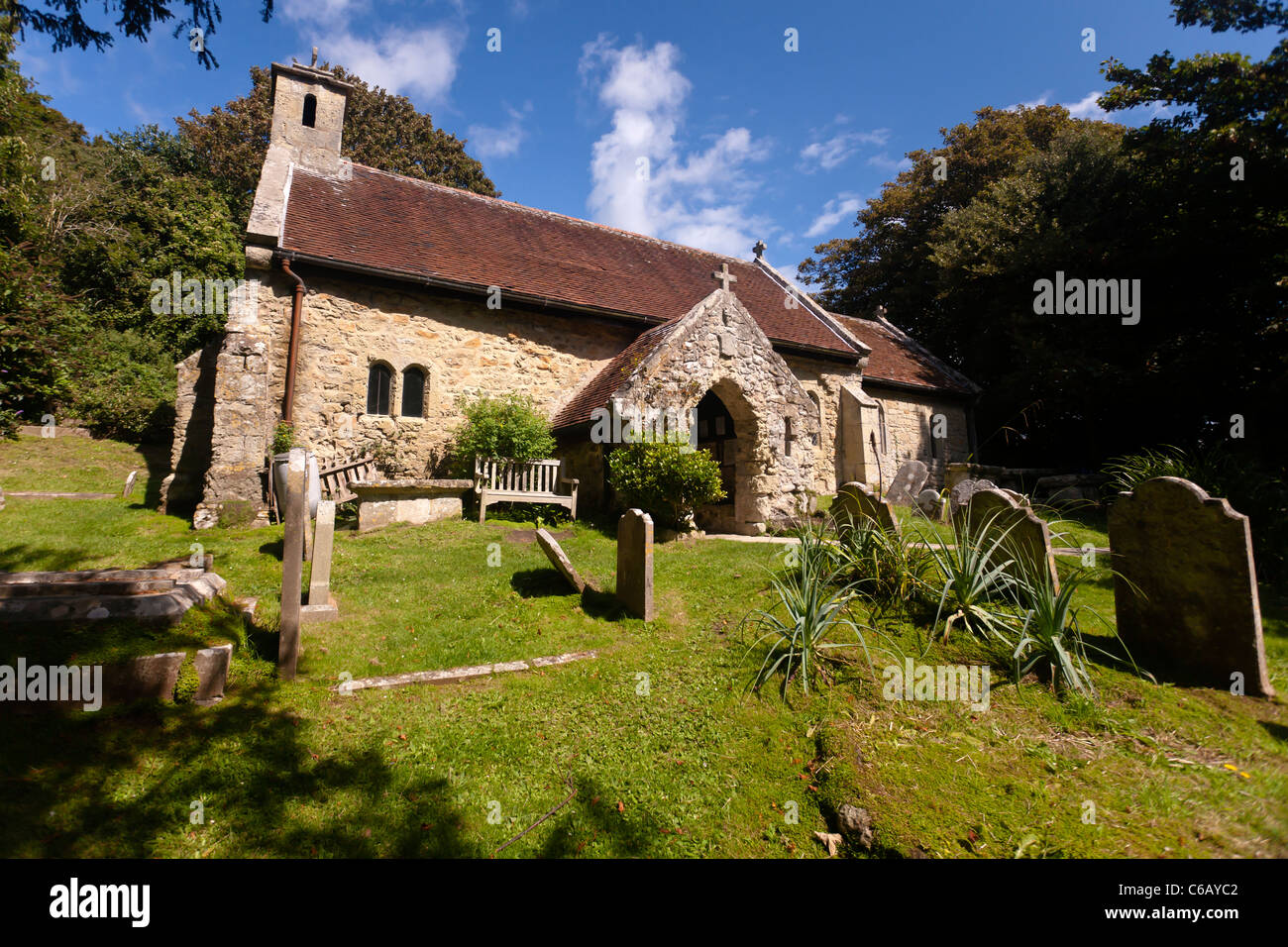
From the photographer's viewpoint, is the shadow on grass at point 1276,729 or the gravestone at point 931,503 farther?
the gravestone at point 931,503

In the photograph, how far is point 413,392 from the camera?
39.7ft

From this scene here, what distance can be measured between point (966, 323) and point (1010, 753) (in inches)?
814

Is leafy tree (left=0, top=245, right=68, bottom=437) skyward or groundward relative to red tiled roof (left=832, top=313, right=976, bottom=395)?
groundward

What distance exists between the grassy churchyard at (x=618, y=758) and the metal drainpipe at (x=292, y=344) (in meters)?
6.27

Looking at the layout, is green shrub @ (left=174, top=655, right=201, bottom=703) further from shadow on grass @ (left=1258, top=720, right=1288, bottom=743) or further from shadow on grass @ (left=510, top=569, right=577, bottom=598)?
shadow on grass @ (left=1258, top=720, right=1288, bottom=743)

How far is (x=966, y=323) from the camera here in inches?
805

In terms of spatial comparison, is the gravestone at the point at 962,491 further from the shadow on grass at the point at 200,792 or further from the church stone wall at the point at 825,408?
the shadow on grass at the point at 200,792

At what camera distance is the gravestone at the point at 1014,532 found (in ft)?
16.1

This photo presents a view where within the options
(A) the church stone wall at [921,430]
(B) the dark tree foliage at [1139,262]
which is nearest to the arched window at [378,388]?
(A) the church stone wall at [921,430]

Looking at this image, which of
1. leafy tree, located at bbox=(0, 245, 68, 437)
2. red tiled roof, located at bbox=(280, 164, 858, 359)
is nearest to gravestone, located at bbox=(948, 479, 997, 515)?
red tiled roof, located at bbox=(280, 164, 858, 359)

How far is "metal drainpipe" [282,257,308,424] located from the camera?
10.5 m

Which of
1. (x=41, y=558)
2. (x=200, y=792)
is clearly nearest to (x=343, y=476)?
(x=41, y=558)

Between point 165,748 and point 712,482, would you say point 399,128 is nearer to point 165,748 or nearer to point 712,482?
point 712,482

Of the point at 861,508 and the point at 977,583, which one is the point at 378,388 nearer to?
the point at 861,508
